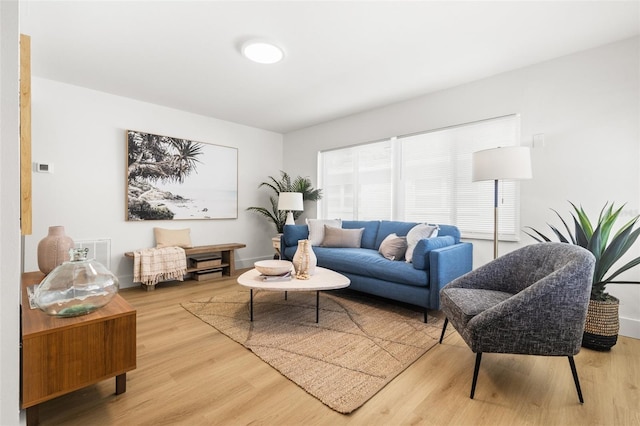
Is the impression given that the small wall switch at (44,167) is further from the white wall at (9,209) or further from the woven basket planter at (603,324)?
the woven basket planter at (603,324)

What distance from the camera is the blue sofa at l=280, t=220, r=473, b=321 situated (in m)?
2.54

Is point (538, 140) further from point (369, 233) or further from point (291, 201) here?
point (291, 201)

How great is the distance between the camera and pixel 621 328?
240 cm

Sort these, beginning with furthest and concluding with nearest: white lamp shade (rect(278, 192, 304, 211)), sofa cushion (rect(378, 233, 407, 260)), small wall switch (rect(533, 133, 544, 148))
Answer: white lamp shade (rect(278, 192, 304, 211)) < sofa cushion (rect(378, 233, 407, 260)) < small wall switch (rect(533, 133, 544, 148))

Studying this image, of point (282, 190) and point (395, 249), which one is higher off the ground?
point (282, 190)

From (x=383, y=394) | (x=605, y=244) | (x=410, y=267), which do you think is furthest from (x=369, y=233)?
(x=383, y=394)

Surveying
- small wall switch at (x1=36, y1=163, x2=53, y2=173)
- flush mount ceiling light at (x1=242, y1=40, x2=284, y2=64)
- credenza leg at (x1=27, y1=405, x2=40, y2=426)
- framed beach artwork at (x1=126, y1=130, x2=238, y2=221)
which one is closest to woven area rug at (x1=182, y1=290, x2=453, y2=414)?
credenza leg at (x1=27, y1=405, x2=40, y2=426)

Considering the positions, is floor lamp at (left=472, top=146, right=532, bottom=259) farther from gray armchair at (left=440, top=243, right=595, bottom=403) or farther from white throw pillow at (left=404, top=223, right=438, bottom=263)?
gray armchair at (left=440, top=243, right=595, bottom=403)

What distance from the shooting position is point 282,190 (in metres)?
5.15

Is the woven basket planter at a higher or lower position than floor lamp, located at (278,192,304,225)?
lower

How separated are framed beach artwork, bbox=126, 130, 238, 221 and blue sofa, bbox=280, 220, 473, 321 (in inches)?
79.0

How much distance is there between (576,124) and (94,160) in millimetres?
5189

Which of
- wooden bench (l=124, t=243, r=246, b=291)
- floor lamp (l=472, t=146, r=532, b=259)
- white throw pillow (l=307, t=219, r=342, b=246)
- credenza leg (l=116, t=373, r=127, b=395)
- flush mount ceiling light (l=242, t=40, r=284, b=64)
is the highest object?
flush mount ceiling light (l=242, t=40, r=284, b=64)

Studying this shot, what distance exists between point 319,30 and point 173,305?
9.78ft
